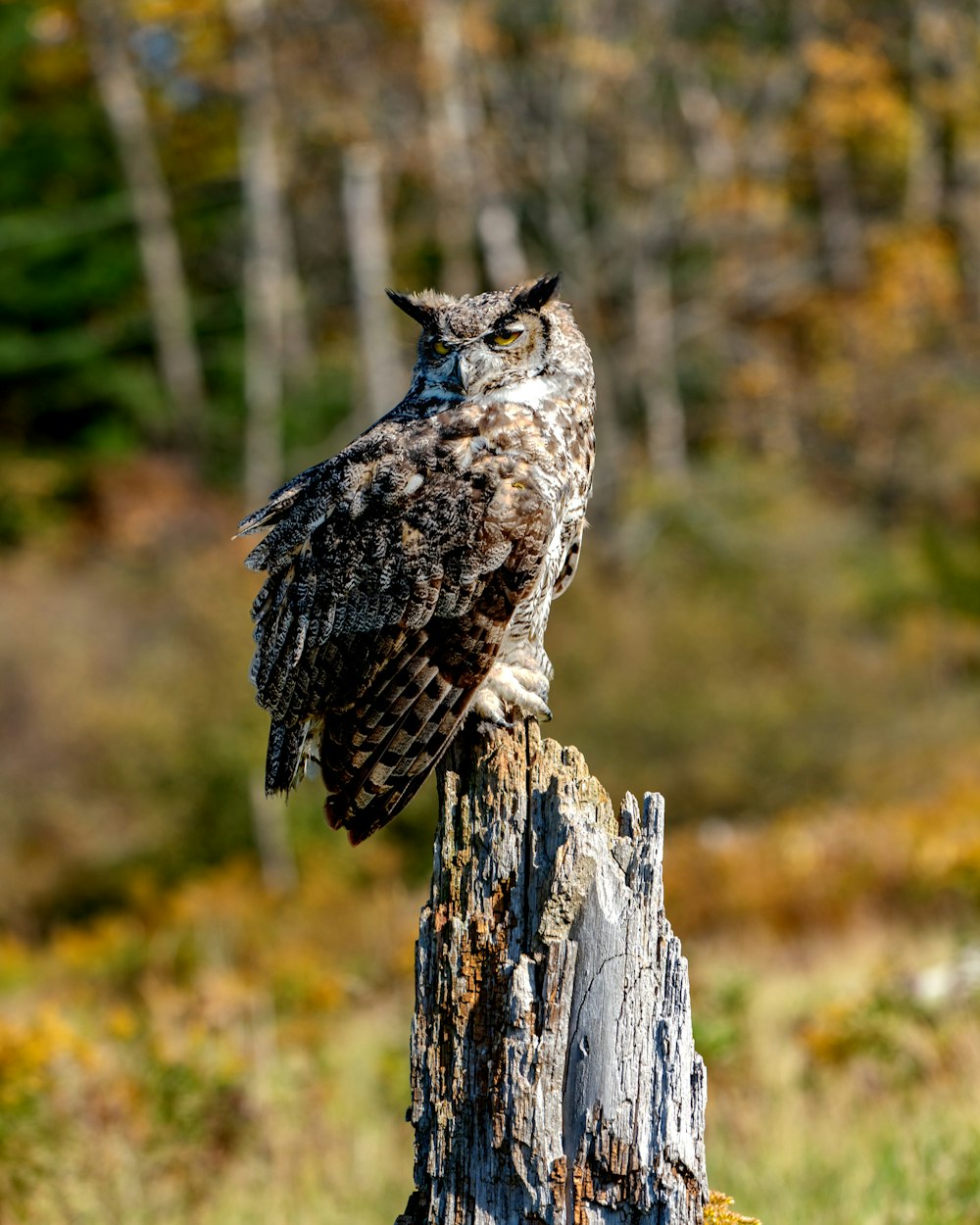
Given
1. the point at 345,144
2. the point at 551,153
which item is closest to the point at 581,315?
the point at 551,153

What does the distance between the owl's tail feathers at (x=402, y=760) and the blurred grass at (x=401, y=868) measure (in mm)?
1780

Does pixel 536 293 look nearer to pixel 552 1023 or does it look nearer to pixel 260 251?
pixel 552 1023

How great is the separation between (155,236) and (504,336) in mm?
20842

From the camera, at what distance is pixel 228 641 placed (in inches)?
678

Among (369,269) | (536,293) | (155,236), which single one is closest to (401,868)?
(369,269)

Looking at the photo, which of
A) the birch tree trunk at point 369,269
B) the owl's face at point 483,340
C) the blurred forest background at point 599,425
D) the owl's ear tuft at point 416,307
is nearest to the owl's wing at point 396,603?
the owl's face at point 483,340

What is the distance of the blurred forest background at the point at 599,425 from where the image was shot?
13.5 m

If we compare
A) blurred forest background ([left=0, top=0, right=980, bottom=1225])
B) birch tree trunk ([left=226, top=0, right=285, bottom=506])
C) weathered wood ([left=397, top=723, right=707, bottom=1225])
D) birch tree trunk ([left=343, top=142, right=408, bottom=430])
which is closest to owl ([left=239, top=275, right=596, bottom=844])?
weathered wood ([left=397, top=723, right=707, bottom=1225])

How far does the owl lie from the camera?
3.27m

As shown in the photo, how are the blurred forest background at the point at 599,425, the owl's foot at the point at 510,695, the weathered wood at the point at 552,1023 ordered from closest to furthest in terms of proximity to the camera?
the weathered wood at the point at 552,1023
the owl's foot at the point at 510,695
the blurred forest background at the point at 599,425

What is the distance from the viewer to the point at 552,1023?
270cm

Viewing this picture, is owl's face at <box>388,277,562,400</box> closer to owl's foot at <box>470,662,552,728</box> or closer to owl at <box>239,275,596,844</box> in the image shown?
owl at <box>239,275,596,844</box>

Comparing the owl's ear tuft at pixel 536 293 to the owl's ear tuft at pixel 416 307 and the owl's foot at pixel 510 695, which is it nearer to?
the owl's ear tuft at pixel 416 307

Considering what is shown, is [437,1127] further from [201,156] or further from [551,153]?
[201,156]
